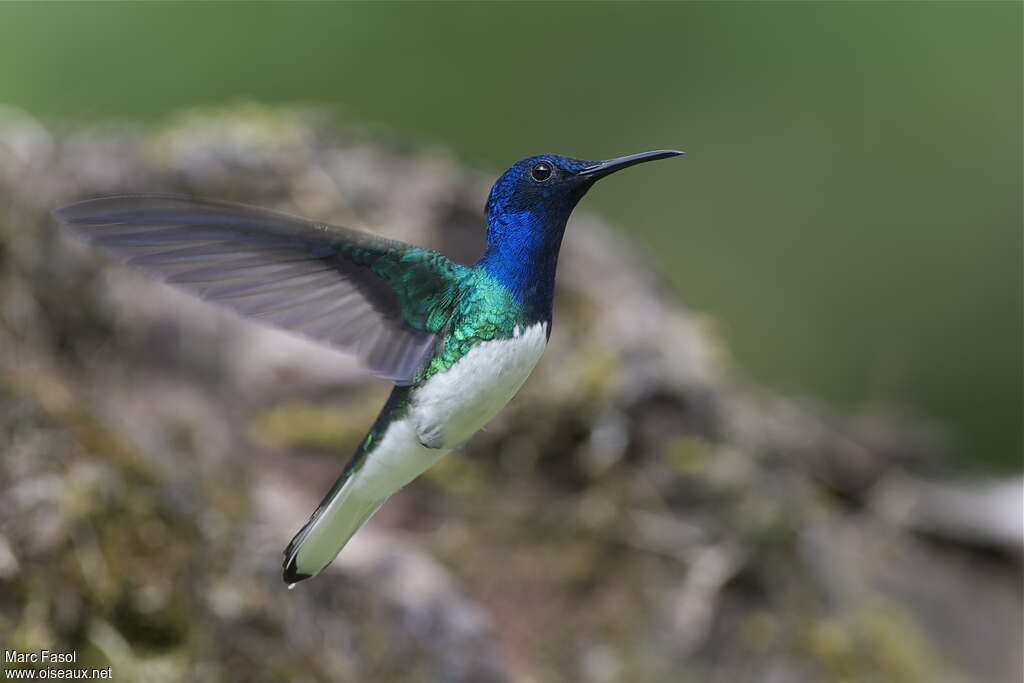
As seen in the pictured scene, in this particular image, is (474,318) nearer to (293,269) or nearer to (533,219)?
(533,219)

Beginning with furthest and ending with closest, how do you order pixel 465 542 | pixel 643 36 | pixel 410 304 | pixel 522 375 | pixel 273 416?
pixel 643 36
pixel 273 416
pixel 465 542
pixel 410 304
pixel 522 375

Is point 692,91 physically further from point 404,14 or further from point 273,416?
point 273,416

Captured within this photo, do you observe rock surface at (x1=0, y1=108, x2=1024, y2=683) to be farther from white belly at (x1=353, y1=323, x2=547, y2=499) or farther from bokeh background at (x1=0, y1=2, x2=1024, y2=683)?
white belly at (x1=353, y1=323, x2=547, y2=499)

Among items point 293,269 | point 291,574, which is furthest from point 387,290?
point 291,574

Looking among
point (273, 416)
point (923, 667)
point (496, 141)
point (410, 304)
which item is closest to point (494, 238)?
point (410, 304)

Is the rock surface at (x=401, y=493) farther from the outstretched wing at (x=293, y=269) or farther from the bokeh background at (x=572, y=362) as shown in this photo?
the outstretched wing at (x=293, y=269)

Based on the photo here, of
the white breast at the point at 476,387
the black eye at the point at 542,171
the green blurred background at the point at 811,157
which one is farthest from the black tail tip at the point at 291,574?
the green blurred background at the point at 811,157

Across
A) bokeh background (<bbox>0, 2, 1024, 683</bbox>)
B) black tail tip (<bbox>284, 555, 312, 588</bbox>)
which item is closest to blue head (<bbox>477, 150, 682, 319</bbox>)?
black tail tip (<bbox>284, 555, 312, 588</bbox>)
